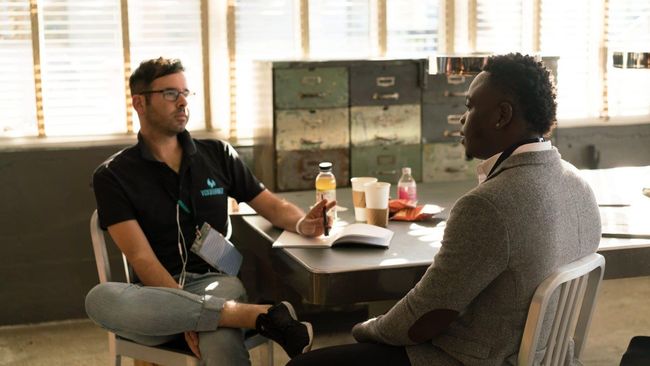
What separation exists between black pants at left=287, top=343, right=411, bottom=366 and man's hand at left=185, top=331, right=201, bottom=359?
0.57m

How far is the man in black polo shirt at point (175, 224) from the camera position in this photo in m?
2.88

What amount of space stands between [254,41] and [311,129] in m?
0.72

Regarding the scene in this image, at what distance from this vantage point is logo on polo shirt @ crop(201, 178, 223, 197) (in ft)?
11.0

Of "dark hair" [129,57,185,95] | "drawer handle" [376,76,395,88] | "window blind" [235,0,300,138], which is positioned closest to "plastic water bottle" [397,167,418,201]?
"dark hair" [129,57,185,95]

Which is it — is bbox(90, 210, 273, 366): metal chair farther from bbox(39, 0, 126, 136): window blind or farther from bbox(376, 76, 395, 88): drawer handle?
bbox(376, 76, 395, 88): drawer handle

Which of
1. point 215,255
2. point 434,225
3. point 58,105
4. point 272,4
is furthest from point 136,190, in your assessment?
point 272,4

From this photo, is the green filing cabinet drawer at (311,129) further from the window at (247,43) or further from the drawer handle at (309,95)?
the window at (247,43)

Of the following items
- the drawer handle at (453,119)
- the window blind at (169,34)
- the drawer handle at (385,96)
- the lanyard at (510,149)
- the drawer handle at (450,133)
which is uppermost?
the window blind at (169,34)

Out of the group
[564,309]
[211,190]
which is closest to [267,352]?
[211,190]

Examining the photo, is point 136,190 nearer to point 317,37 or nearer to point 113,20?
point 113,20

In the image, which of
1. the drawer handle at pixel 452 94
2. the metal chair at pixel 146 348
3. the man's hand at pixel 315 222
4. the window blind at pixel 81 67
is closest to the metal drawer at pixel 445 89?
the drawer handle at pixel 452 94

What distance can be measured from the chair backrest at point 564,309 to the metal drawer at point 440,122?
268 centimetres

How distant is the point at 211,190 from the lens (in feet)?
11.1

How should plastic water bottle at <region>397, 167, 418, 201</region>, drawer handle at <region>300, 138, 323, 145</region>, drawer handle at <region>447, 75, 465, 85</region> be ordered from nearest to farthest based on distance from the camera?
1. plastic water bottle at <region>397, 167, 418, 201</region>
2. drawer handle at <region>300, 138, 323, 145</region>
3. drawer handle at <region>447, 75, 465, 85</region>
